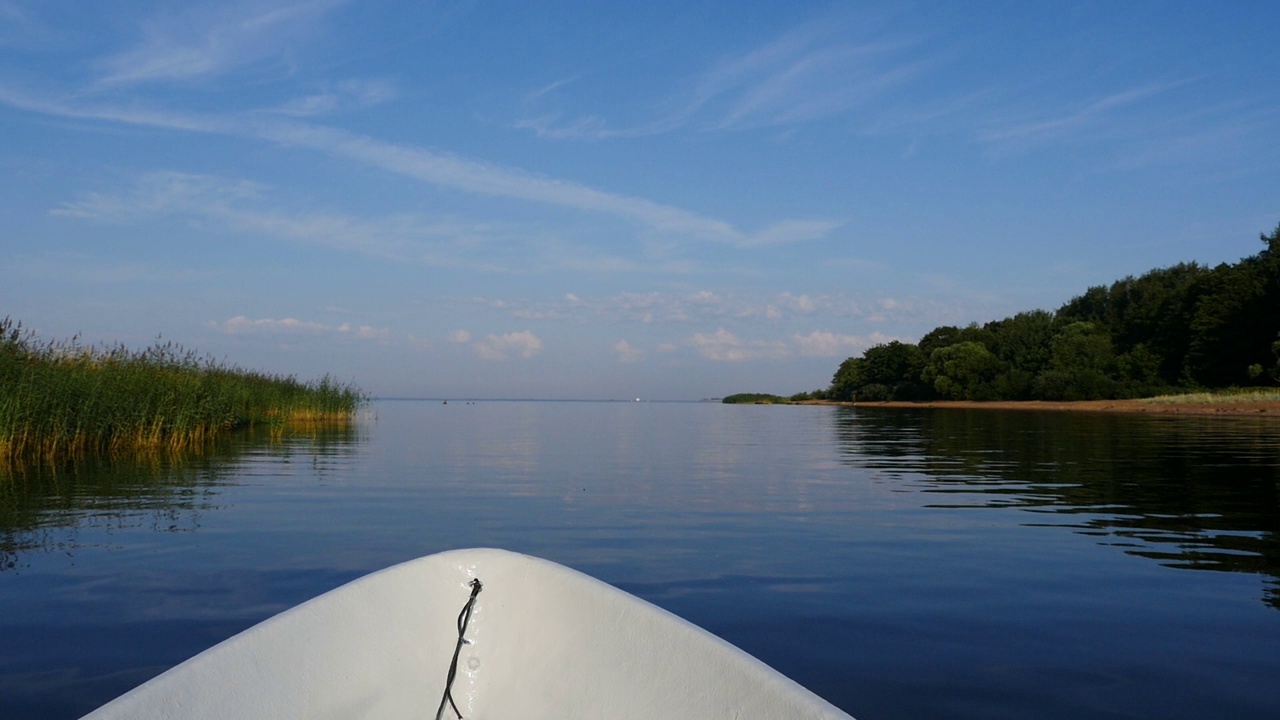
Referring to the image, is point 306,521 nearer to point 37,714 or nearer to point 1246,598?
point 37,714

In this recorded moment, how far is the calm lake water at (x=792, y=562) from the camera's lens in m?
4.57

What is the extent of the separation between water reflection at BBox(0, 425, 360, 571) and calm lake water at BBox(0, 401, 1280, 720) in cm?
6

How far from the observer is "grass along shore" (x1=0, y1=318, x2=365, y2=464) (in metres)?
14.8

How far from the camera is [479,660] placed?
3568 millimetres

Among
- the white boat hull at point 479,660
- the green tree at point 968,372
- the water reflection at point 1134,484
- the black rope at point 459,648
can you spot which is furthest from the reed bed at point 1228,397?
the black rope at point 459,648

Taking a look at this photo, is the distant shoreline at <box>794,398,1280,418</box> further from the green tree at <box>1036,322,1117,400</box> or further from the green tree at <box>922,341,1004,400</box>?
the green tree at <box>922,341,1004,400</box>

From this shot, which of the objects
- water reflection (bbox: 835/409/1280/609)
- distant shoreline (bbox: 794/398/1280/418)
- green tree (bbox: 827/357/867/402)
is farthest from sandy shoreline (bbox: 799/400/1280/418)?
green tree (bbox: 827/357/867/402)

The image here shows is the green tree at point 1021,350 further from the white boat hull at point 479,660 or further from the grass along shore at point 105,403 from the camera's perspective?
the white boat hull at point 479,660

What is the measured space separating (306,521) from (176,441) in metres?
11.8

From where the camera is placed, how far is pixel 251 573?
7.02m

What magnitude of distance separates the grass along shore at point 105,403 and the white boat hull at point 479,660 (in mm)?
14119

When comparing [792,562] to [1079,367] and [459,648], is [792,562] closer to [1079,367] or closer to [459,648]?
[459,648]

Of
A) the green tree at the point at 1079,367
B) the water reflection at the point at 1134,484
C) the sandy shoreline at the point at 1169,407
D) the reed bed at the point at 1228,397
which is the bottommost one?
the water reflection at the point at 1134,484

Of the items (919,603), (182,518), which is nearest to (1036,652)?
(919,603)
